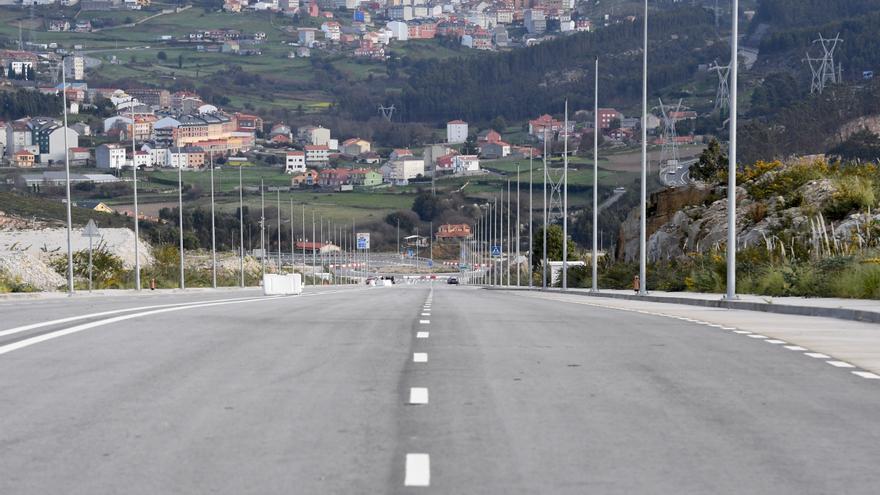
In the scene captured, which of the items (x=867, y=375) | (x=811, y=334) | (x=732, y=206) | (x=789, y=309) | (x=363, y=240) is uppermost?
(x=732, y=206)

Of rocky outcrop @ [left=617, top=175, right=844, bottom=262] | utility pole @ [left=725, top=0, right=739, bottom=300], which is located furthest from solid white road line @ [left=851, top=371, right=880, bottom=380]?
rocky outcrop @ [left=617, top=175, right=844, bottom=262]

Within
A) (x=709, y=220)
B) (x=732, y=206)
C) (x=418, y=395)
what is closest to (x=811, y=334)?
(x=418, y=395)

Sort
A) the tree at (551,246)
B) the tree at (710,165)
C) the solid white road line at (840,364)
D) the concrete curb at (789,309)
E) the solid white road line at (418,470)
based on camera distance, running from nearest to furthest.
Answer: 1. the solid white road line at (418,470)
2. the solid white road line at (840,364)
3. the concrete curb at (789,309)
4. the tree at (710,165)
5. the tree at (551,246)

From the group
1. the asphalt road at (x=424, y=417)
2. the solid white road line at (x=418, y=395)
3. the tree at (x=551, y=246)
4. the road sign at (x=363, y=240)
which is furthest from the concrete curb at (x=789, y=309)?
the road sign at (x=363, y=240)

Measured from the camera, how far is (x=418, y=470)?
27.0 feet

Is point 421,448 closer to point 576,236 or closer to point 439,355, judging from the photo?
point 439,355

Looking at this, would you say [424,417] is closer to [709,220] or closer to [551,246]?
[709,220]

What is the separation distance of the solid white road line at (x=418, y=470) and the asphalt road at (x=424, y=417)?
2 centimetres

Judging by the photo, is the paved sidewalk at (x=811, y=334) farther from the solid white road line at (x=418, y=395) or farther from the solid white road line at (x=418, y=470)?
the solid white road line at (x=418, y=470)

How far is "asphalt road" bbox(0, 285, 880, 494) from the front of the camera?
8.14 metres

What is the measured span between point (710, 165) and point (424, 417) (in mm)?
63148

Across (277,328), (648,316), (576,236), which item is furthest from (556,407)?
(576,236)

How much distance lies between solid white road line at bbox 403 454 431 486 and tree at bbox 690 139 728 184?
62946 mm

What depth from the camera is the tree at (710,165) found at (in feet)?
235
